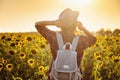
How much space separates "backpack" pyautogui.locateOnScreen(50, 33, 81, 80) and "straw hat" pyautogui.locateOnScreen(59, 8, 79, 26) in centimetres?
23

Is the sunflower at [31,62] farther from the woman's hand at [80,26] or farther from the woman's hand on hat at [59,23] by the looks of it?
the woman's hand on hat at [59,23]

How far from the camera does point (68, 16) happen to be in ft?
14.9

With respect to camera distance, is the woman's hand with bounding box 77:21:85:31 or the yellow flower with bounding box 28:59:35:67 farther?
the yellow flower with bounding box 28:59:35:67

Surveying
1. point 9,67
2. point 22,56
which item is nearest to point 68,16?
point 9,67

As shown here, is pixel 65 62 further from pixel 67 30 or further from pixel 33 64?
pixel 33 64

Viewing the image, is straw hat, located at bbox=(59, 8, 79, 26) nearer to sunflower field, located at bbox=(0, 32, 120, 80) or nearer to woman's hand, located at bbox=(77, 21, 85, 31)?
woman's hand, located at bbox=(77, 21, 85, 31)

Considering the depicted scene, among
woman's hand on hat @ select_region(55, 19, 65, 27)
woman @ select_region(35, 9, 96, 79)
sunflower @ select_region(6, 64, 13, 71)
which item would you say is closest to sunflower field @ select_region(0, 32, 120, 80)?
sunflower @ select_region(6, 64, 13, 71)

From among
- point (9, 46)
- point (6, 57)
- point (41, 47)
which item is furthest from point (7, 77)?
point (41, 47)

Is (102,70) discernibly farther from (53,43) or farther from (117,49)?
(53,43)

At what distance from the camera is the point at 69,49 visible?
468 centimetres

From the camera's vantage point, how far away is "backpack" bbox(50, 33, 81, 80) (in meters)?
4.68

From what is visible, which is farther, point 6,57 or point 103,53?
point 103,53

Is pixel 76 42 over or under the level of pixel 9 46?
over

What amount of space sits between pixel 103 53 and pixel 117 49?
6.16 feet
